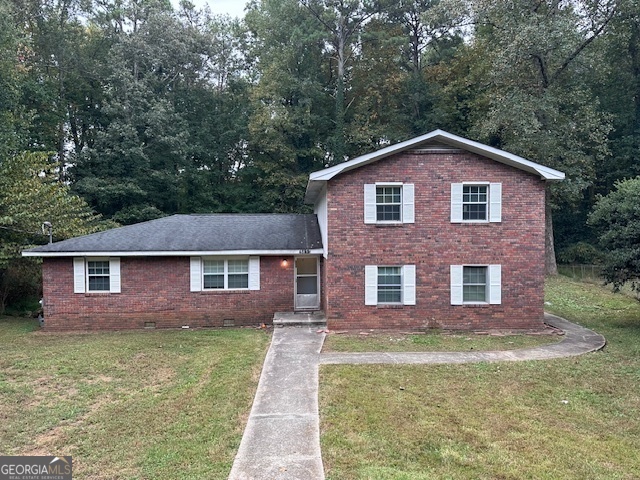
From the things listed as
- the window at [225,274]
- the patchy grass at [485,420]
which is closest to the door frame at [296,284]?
the window at [225,274]

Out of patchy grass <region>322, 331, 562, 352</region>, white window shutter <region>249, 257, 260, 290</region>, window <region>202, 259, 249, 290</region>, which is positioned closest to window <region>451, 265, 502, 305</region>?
patchy grass <region>322, 331, 562, 352</region>

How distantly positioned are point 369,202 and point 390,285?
99.9 inches

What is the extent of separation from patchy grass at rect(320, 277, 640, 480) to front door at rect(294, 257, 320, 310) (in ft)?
17.9

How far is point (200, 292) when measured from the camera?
13.0 metres

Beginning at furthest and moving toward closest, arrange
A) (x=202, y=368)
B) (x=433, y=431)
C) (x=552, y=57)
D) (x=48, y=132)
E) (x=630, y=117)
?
1. (x=630, y=117)
2. (x=48, y=132)
3. (x=552, y=57)
4. (x=202, y=368)
5. (x=433, y=431)

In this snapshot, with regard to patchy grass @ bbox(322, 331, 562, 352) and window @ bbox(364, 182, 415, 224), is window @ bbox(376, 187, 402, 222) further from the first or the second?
patchy grass @ bbox(322, 331, 562, 352)

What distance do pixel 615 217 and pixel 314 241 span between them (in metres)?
9.04

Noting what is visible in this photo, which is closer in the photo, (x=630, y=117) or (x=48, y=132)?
(x=48, y=132)

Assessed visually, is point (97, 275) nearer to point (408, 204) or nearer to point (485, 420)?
point (408, 204)

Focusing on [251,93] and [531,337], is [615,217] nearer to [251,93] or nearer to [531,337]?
[531,337]

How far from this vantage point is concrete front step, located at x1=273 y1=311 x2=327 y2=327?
40.1 ft

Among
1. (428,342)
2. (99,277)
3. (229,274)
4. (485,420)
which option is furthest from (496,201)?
(99,277)

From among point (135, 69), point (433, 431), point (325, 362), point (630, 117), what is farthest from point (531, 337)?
point (135, 69)

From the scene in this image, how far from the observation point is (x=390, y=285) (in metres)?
11.9
